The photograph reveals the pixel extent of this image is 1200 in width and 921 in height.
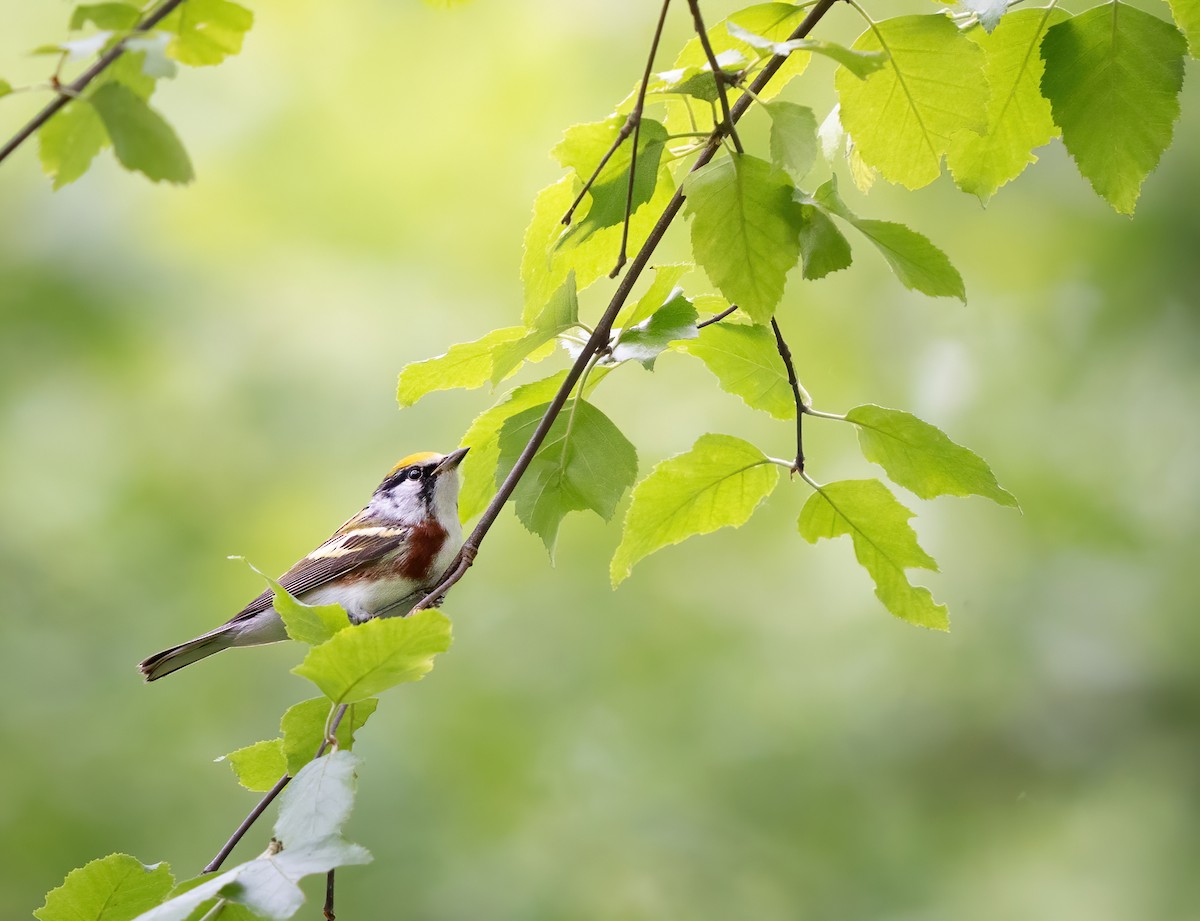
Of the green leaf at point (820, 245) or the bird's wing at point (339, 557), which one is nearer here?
the green leaf at point (820, 245)

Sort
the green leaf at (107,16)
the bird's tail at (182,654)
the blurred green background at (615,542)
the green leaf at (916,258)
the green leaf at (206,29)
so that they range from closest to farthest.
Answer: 1. the green leaf at (107,16)
2. the green leaf at (206,29)
3. the green leaf at (916,258)
4. the bird's tail at (182,654)
5. the blurred green background at (615,542)

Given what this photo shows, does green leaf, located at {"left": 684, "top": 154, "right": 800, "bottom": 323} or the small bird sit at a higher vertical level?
green leaf, located at {"left": 684, "top": 154, "right": 800, "bottom": 323}

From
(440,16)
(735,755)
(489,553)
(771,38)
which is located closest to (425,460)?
(489,553)

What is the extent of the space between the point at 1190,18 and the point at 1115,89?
0.13 meters

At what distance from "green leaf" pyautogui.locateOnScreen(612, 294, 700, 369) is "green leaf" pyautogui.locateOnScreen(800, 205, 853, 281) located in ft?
0.42

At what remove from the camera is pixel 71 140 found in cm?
96

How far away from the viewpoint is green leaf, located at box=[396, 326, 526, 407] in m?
1.34

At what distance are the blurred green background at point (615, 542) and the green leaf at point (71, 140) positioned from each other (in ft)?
11.5

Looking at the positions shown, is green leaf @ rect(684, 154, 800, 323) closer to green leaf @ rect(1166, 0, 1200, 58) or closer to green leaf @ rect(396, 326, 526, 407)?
green leaf @ rect(396, 326, 526, 407)

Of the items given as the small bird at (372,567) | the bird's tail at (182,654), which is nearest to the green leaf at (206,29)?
the small bird at (372,567)

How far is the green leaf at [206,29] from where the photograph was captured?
0.95 m

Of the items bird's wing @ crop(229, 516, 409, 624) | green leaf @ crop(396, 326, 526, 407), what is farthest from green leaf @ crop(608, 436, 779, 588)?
bird's wing @ crop(229, 516, 409, 624)

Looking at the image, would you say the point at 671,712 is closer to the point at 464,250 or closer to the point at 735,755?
the point at 735,755

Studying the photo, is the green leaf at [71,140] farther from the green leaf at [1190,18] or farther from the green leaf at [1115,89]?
the green leaf at [1190,18]
